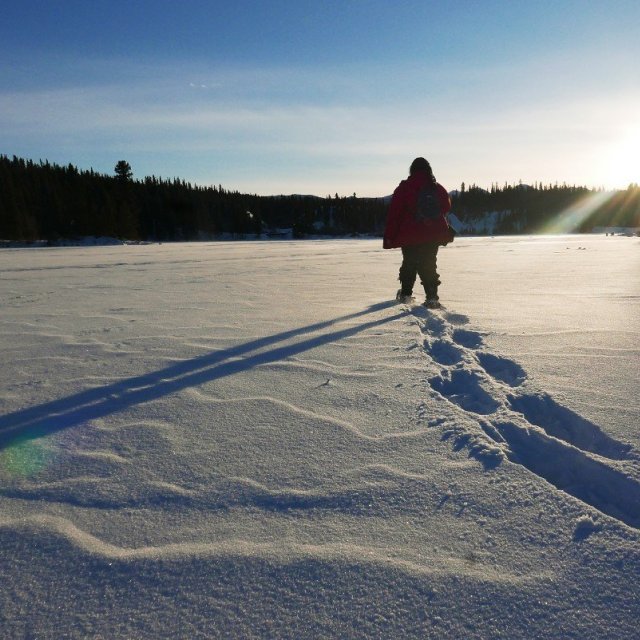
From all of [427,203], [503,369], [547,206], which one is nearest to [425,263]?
[427,203]

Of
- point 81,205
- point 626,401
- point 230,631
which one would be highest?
point 81,205

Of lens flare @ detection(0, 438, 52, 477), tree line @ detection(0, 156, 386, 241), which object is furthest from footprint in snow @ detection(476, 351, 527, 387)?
tree line @ detection(0, 156, 386, 241)

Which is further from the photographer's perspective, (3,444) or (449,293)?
(449,293)

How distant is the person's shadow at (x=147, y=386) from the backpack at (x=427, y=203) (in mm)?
2076

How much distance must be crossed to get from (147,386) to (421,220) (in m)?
3.74

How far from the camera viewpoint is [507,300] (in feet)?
17.4

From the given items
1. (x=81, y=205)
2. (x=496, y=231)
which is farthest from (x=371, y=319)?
(x=496, y=231)

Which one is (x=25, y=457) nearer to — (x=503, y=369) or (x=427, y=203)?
(x=503, y=369)

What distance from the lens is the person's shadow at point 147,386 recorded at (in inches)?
81.5

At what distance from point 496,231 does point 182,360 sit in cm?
11501

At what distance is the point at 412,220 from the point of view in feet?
17.3

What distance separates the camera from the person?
5.22m

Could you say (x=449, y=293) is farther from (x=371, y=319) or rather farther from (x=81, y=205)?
(x=81, y=205)

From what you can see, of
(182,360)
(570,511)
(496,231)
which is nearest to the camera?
(570,511)
